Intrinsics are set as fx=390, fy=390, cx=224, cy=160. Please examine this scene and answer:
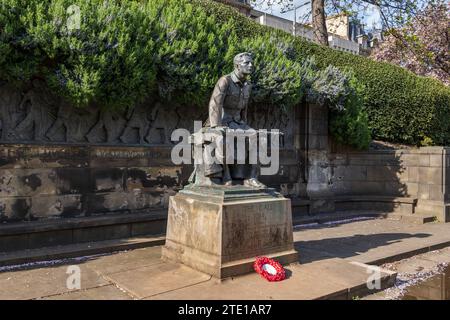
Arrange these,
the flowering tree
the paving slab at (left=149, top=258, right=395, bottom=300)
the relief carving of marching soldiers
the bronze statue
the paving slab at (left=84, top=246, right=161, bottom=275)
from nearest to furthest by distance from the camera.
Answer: the paving slab at (left=149, top=258, right=395, bottom=300) < the paving slab at (left=84, top=246, right=161, bottom=275) < the bronze statue < the relief carving of marching soldiers < the flowering tree

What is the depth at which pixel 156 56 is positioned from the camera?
23.2 ft

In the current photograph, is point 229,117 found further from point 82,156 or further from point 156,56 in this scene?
point 82,156

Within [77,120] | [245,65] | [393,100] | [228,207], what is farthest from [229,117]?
[393,100]

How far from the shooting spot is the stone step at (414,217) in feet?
31.4

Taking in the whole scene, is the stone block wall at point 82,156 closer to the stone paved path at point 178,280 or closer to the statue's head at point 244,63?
the stone paved path at point 178,280

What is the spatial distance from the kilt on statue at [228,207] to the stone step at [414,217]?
5673 millimetres

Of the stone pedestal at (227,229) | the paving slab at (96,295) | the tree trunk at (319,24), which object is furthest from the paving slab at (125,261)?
the tree trunk at (319,24)

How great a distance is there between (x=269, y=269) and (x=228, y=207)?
2.97 ft

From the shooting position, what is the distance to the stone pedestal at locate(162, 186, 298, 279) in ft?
15.7

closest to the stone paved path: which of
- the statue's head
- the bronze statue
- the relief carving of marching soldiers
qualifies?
the bronze statue

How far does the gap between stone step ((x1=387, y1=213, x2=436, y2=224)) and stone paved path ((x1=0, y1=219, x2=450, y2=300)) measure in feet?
10.6

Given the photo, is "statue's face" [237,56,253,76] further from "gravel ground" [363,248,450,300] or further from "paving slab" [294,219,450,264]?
"gravel ground" [363,248,450,300]

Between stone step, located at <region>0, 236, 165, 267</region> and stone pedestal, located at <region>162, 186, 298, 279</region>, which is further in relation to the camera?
stone step, located at <region>0, 236, 165, 267</region>
